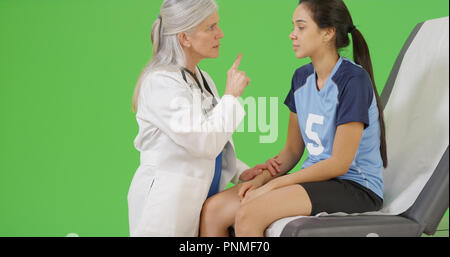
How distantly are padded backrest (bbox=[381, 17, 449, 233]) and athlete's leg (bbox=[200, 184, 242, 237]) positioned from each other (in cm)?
51

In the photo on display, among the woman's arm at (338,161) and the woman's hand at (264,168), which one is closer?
the woman's arm at (338,161)

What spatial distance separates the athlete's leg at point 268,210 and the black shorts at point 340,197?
3 cm

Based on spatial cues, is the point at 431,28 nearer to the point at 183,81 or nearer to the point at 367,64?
the point at 367,64

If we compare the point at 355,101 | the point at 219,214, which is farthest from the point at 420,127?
the point at 219,214

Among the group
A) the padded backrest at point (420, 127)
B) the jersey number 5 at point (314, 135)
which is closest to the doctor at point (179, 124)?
the jersey number 5 at point (314, 135)

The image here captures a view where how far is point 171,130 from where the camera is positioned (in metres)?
1.68

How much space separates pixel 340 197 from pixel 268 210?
228mm

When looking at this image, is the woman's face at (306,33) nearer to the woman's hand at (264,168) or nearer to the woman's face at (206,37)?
the woman's face at (206,37)

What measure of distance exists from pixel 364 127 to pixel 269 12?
1135 mm

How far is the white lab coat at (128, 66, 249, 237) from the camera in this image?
1.67 meters

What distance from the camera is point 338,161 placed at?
1607mm

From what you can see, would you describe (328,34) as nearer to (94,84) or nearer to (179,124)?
(179,124)

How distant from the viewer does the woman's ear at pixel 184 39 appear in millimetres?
1819

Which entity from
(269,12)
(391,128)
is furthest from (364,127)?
(269,12)
